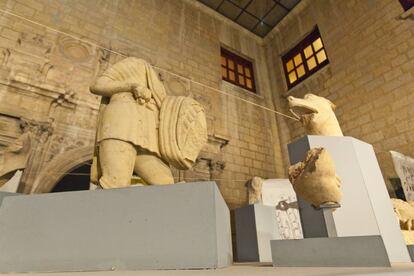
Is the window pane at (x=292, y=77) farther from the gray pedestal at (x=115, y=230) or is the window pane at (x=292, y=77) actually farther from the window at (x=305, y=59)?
the gray pedestal at (x=115, y=230)

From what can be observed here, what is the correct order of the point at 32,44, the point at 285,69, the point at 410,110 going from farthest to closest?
the point at 285,69 → the point at 410,110 → the point at 32,44

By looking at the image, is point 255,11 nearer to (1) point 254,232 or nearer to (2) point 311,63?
(2) point 311,63

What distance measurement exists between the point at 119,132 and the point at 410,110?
5.73m

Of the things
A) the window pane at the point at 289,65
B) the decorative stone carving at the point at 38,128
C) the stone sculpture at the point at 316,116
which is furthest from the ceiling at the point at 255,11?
the stone sculpture at the point at 316,116

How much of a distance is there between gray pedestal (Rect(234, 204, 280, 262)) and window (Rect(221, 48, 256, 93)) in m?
5.13

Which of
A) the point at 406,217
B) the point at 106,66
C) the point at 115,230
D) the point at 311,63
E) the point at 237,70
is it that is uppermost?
the point at 237,70

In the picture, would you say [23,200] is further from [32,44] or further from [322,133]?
[32,44]

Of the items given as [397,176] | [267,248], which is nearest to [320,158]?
[267,248]

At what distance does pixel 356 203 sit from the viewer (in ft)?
7.07

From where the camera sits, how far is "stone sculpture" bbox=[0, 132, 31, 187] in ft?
11.4

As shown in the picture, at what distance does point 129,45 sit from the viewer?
5781 mm

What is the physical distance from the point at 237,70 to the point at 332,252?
24.4 feet

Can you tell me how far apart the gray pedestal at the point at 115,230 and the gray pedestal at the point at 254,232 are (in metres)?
1.89

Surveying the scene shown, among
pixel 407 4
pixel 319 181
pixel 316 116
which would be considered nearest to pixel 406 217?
pixel 316 116
